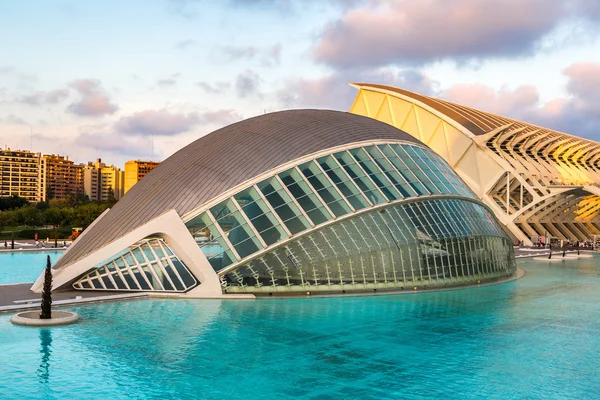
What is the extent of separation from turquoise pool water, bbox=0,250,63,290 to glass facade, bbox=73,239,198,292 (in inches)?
296

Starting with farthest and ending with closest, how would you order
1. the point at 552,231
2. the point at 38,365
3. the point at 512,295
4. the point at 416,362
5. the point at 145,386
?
the point at 552,231
the point at 512,295
the point at 416,362
the point at 38,365
the point at 145,386

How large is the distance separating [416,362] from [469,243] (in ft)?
60.5

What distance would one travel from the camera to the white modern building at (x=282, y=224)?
26766 millimetres

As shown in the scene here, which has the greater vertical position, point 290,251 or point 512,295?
point 290,251

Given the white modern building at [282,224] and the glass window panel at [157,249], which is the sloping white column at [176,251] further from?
the glass window panel at [157,249]

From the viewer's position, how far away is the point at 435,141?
83.4 meters

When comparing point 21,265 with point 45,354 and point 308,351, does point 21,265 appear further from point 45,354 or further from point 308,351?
point 308,351

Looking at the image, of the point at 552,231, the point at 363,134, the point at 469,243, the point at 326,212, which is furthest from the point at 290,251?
the point at 552,231

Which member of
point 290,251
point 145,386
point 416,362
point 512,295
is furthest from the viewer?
point 512,295

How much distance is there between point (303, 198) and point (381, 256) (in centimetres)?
479

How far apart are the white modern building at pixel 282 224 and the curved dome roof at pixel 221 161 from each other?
0.08m

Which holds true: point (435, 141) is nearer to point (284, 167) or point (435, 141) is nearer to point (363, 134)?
point (363, 134)

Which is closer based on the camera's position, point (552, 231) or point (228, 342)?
point (228, 342)

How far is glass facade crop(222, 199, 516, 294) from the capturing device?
27.5 metres
